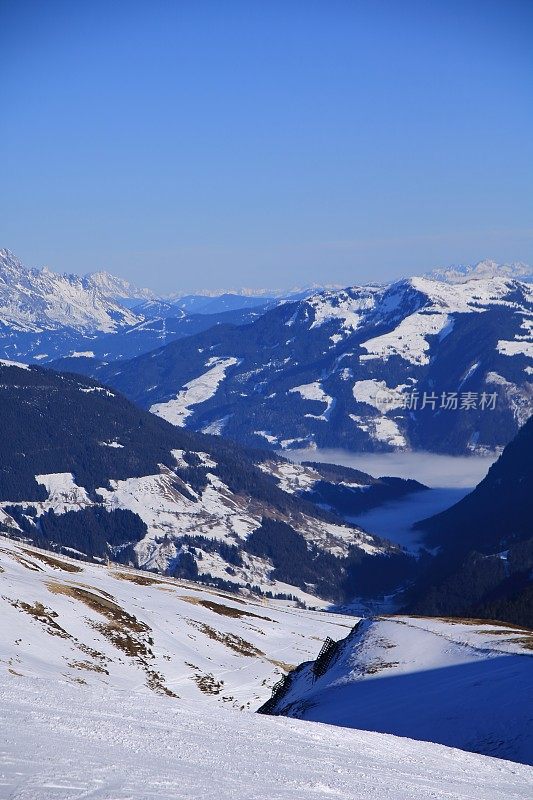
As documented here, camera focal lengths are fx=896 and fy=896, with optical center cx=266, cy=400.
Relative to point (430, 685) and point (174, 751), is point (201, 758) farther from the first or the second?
point (430, 685)

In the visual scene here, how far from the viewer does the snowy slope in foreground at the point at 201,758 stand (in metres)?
32.6

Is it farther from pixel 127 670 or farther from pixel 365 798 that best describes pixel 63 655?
pixel 365 798

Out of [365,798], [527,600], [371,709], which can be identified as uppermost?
[365,798]

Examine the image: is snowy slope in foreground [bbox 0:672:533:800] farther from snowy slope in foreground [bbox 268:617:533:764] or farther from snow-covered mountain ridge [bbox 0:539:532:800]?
snowy slope in foreground [bbox 268:617:533:764]

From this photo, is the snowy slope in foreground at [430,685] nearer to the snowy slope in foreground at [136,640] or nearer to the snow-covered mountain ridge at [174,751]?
the snow-covered mountain ridge at [174,751]

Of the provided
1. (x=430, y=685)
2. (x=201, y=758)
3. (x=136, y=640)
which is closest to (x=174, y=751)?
(x=201, y=758)

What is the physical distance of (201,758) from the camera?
124 feet

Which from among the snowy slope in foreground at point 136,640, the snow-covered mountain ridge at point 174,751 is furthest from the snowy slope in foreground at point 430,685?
the snowy slope in foreground at point 136,640

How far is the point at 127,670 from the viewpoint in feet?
292

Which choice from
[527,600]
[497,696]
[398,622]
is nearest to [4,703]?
[497,696]

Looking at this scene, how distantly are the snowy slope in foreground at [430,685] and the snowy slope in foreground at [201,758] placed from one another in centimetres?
807

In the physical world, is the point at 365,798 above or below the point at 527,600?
above

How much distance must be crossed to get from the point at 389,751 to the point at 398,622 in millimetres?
42414

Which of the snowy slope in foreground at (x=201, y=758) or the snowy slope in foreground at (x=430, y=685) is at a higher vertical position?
the snowy slope in foreground at (x=201, y=758)
